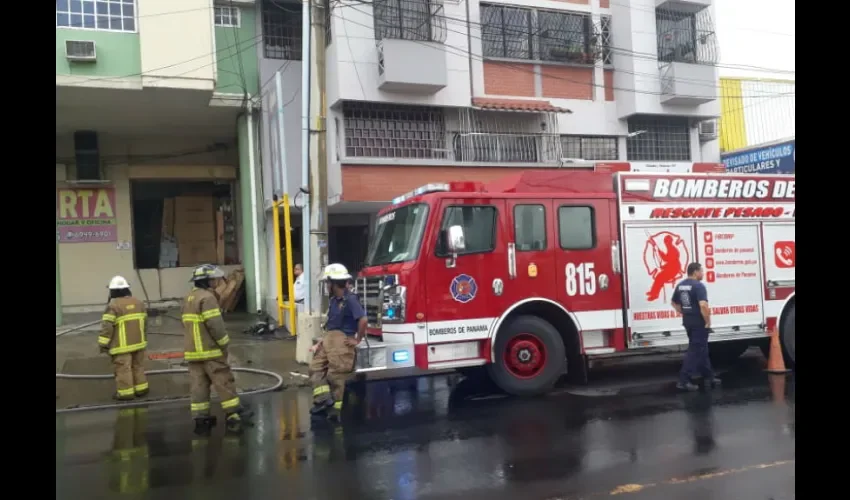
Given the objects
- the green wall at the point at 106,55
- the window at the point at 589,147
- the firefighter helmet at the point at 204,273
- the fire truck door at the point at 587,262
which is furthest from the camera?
the window at the point at 589,147

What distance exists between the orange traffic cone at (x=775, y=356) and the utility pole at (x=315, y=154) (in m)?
6.09

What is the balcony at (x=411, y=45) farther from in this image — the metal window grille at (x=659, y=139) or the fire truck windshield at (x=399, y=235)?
the fire truck windshield at (x=399, y=235)

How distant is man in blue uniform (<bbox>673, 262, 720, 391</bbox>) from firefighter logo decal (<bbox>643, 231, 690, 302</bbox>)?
0.88 ft

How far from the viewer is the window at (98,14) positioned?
42.0 ft

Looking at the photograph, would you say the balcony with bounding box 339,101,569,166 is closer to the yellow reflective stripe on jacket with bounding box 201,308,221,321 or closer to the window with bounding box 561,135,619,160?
the window with bounding box 561,135,619,160

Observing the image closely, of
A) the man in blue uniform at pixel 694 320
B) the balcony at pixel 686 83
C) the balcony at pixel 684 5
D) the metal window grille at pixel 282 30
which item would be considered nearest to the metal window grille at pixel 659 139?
the balcony at pixel 686 83

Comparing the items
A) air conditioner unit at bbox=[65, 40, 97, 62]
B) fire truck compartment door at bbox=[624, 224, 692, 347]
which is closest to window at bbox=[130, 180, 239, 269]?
air conditioner unit at bbox=[65, 40, 97, 62]

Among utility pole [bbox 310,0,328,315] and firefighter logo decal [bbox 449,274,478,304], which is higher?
utility pole [bbox 310,0,328,315]

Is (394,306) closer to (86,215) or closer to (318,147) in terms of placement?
(318,147)

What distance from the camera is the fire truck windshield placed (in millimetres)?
7457

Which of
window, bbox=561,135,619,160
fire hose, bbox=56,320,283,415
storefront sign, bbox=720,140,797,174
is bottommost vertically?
fire hose, bbox=56,320,283,415

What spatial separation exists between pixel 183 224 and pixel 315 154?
31.6ft
